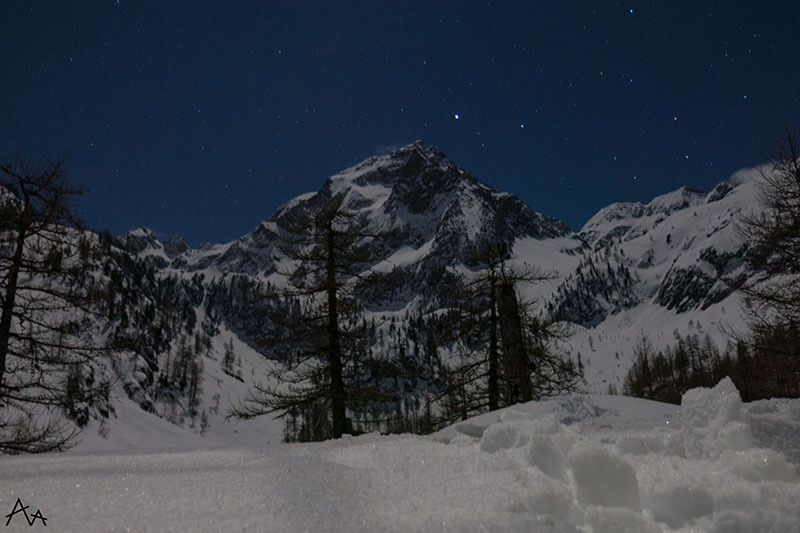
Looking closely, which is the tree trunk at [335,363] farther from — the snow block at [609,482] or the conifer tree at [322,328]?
the snow block at [609,482]

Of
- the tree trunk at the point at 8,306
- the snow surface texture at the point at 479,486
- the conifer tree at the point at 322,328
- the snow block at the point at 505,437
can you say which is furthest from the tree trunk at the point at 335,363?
the snow block at the point at 505,437

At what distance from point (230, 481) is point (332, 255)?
9255 mm

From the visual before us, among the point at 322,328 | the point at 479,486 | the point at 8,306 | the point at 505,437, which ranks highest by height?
the point at 8,306

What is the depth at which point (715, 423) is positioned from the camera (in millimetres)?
2414

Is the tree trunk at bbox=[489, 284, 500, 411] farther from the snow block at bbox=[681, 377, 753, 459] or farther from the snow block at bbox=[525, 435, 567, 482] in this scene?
the snow block at bbox=[525, 435, 567, 482]

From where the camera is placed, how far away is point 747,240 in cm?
1112

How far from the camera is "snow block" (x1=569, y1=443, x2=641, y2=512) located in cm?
180

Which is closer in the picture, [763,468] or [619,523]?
[619,523]

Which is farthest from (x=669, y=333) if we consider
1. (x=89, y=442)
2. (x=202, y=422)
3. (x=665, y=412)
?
(x=665, y=412)

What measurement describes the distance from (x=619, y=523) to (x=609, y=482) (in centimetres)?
27

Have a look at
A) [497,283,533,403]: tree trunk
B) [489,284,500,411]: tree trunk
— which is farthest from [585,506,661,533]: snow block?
[489,284,500,411]: tree trunk

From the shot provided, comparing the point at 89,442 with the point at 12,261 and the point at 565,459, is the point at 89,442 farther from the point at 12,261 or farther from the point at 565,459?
the point at 565,459

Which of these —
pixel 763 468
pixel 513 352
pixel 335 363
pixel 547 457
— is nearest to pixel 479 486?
pixel 547 457

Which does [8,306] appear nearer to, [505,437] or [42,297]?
[42,297]
